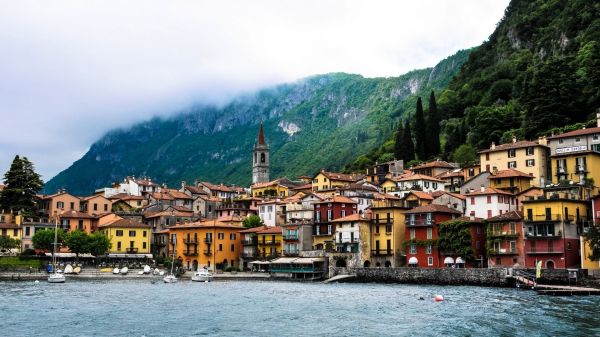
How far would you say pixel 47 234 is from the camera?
10119cm

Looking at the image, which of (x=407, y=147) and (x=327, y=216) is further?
(x=407, y=147)

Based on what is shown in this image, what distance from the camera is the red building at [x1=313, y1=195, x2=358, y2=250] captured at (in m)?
101

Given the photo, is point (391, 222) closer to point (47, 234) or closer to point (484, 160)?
point (484, 160)

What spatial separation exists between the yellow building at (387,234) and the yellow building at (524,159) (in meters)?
15.6

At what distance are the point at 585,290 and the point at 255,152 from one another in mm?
135895

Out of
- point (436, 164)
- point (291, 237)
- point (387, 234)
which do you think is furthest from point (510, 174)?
point (291, 237)

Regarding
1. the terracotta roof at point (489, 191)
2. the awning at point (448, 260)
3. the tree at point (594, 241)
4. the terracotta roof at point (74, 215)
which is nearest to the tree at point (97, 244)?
the terracotta roof at point (74, 215)

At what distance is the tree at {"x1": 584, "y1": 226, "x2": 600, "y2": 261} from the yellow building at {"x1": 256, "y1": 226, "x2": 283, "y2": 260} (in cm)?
4828

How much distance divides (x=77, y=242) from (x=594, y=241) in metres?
67.0

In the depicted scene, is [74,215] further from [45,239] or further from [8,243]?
[8,243]

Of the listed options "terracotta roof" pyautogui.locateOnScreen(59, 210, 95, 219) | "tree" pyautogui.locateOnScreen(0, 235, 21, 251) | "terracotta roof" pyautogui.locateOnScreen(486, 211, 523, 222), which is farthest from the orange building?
"terracotta roof" pyautogui.locateOnScreen(486, 211, 523, 222)

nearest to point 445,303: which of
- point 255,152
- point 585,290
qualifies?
point 585,290

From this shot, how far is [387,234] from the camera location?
302 feet

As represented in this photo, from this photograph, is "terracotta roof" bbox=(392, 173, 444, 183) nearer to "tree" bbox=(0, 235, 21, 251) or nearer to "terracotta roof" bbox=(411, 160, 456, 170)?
"terracotta roof" bbox=(411, 160, 456, 170)
